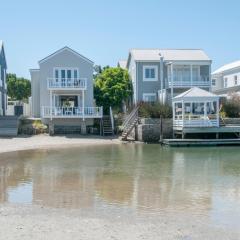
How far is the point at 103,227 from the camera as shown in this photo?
11.0 meters

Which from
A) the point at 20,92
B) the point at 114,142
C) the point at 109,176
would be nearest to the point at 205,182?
the point at 109,176

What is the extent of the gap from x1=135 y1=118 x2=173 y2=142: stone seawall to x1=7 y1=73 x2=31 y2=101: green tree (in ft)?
138

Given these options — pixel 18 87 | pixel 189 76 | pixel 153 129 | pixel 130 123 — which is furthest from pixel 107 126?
pixel 18 87

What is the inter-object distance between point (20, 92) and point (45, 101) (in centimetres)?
3452

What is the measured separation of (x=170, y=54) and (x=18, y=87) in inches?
1383

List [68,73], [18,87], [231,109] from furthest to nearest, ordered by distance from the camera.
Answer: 1. [18,87]
2. [68,73]
3. [231,109]

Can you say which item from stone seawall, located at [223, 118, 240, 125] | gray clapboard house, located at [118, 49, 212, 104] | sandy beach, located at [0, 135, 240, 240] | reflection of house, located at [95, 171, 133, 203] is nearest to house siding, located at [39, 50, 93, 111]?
gray clapboard house, located at [118, 49, 212, 104]

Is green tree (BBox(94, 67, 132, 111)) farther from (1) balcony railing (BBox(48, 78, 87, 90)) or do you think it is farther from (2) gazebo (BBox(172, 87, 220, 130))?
(2) gazebo (BBox(172, 87, 220, 130))

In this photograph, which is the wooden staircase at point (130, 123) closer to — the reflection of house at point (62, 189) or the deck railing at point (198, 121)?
the deck railing at point (198, 121)

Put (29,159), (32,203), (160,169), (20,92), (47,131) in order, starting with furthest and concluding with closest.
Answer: (20,92) → (47,131) → (29,159) → (160,169) → (32,203)

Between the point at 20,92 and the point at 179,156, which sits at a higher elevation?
the point at 20,92

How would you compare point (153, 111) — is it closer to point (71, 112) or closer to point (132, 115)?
point (132, 115)

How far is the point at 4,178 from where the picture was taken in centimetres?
1991

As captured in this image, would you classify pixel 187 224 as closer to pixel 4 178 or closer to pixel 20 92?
pixel 4 178
